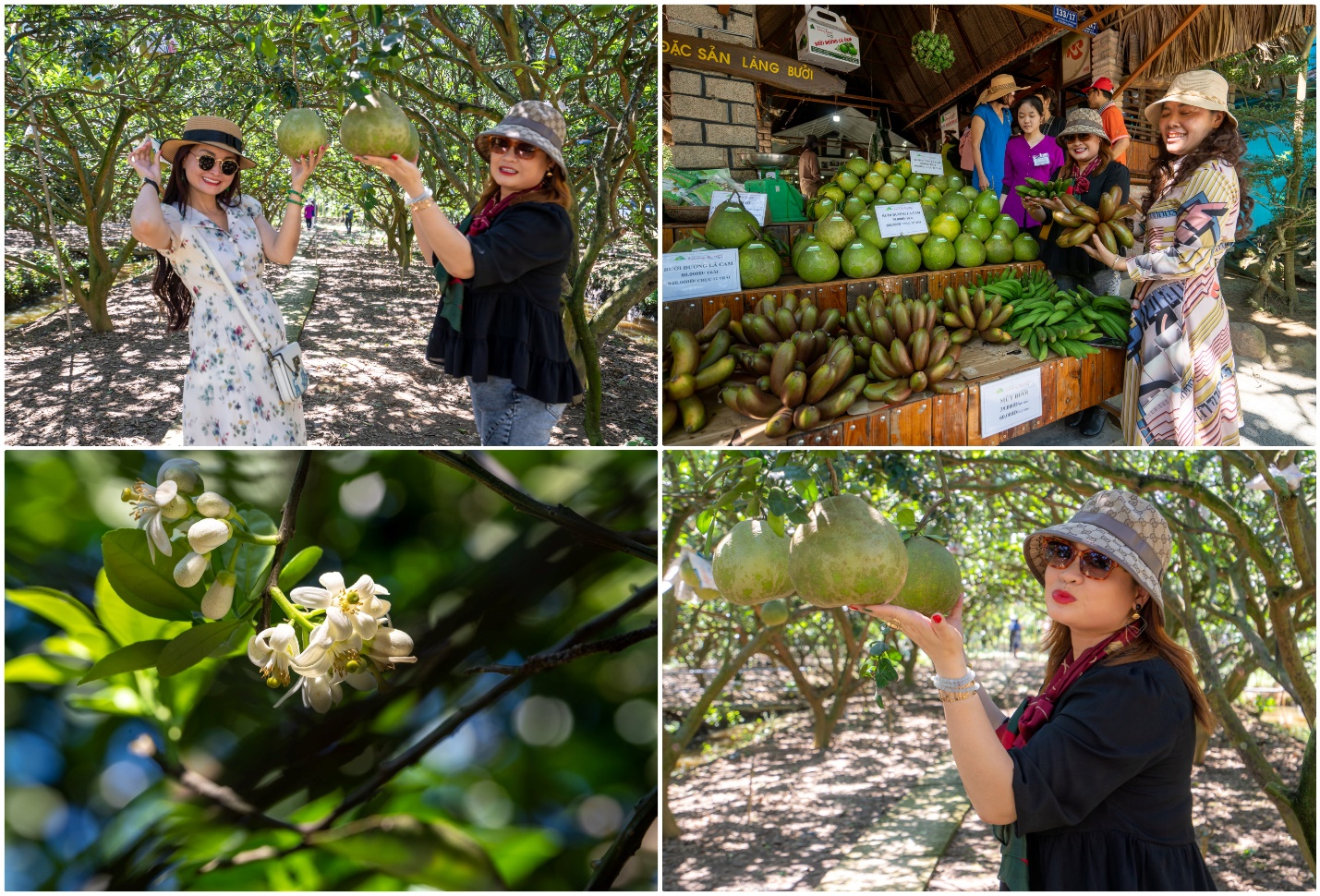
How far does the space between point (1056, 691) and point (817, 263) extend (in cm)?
183

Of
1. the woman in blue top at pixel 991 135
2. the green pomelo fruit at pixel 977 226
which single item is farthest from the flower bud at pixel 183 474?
the woman in blue top at pixel 991 135

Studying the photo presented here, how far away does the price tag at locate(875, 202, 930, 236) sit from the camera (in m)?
3.20

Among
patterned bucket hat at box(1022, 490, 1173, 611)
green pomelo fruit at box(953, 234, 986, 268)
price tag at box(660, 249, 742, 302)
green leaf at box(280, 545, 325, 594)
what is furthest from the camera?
green pomelo fruit at box(953, 234, 986, 268)

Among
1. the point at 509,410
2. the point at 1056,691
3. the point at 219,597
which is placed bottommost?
the point at 1056,691

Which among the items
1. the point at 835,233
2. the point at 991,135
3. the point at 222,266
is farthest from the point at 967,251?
the point at 222,266

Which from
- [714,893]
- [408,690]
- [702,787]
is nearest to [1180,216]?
[408,690]

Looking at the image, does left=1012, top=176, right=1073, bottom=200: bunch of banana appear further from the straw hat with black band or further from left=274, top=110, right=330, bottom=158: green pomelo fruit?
the straw hat with black band

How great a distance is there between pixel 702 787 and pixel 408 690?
227 inches

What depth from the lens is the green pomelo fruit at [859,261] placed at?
305 cm

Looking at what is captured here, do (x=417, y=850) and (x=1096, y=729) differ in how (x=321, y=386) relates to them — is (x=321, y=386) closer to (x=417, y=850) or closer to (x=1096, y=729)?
(x=417, y=850)

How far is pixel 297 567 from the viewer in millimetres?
1151

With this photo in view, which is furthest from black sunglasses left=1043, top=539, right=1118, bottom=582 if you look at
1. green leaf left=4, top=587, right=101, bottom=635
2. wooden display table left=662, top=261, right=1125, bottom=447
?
green leaf left=4, top=587, right=101, bottom=635

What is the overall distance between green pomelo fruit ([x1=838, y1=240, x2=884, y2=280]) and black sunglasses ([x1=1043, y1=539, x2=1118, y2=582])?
1.63 meters

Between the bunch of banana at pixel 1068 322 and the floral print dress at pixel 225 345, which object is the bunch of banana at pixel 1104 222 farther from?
the floral print dress at pixel 225 345
